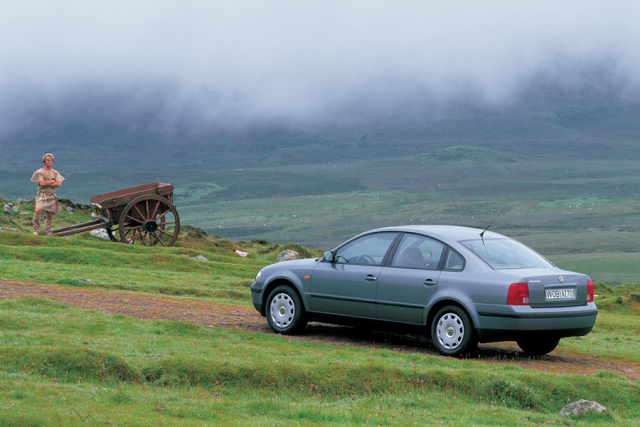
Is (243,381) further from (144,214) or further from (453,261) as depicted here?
(144,214)

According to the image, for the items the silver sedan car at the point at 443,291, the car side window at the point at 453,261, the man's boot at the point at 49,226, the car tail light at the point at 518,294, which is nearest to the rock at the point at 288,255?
the man's boot at the point at 49,226

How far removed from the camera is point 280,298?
47.9ft

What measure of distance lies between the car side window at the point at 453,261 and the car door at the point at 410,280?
120 mm

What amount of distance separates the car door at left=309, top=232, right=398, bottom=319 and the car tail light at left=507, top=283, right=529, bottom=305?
227 centimetres

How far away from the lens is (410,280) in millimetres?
12852

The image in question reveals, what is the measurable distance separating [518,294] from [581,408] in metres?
2.55

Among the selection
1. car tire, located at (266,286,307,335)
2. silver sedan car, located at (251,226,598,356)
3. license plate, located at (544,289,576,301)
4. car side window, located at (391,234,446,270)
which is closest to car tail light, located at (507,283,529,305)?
silver sedan car, located at (251,226,598,356)

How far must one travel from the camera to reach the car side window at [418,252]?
12914 mm

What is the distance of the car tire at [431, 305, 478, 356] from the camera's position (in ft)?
40.2

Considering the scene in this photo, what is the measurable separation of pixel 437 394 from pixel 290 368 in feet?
6.15

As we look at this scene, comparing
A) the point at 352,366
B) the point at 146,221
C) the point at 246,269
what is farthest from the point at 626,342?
the point at 146,221

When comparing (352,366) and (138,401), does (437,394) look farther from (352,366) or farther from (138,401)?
(138,401)

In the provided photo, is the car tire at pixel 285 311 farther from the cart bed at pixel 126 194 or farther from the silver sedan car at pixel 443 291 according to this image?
the cart bed at pixel 126 194

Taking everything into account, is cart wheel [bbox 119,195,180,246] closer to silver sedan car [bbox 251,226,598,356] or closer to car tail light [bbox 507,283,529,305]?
silver sedan car [bbox 251,226,598,356]
